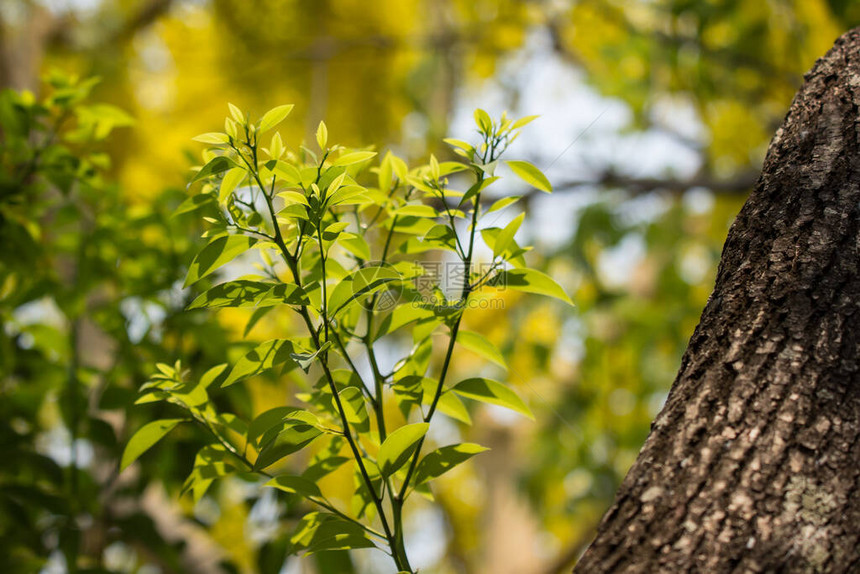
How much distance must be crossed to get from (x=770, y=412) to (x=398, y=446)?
25 cm

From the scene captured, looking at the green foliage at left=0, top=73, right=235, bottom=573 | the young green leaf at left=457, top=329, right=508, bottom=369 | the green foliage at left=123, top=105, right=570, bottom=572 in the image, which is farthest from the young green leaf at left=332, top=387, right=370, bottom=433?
the green foliage at left=0, top=73, right=235, bottom=573

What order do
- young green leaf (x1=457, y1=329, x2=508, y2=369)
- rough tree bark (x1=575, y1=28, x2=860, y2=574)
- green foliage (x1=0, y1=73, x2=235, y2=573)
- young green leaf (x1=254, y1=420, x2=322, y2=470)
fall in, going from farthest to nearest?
green foliage (x1=0, y1=73, x2=235, y2=573), young green leaf (x1=457, y1=329, x2=508, y2=369), young green leaf (x1=254, y1=420, x2=322, y2=470), rough tree bark (x1=575, y1=28, x2=860, y2=574)

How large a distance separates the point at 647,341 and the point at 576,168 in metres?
0.69

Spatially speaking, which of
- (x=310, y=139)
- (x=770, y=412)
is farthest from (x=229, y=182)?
(x=310, y=139)

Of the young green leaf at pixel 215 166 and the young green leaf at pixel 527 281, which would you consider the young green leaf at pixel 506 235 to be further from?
the young green leaf at pixel 215 166

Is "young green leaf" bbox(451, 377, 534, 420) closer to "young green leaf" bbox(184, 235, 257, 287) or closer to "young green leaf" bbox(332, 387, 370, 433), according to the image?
"young green leaf" bbox(332, 387, 370, 433)

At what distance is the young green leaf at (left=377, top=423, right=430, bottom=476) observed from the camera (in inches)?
19.0

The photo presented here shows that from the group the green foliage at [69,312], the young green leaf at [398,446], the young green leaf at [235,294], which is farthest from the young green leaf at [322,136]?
the green foliage at [69,312]

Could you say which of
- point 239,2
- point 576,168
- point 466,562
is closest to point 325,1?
point 239,2

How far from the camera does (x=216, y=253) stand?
1.69 feet

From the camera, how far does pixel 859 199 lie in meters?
0.50

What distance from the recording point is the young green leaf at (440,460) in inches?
21.2

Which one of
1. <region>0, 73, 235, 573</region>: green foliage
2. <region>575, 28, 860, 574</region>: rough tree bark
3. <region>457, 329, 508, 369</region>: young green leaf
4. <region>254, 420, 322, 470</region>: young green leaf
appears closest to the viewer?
<region>575, 28, 860, 574</region>: rough tree bark

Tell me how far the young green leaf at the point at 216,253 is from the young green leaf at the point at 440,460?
0.74ft
